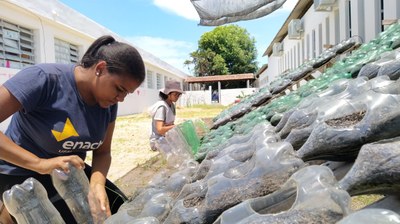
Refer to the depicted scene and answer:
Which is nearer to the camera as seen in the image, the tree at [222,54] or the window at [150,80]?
the window at [150,80]

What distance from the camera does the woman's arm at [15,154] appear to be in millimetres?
1418

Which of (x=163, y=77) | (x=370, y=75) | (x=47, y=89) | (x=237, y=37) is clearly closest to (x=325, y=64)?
(x=370, y=75)

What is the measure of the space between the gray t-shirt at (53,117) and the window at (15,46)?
24.3 ft

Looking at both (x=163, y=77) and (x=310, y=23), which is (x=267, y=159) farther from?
(x=163, y=77)

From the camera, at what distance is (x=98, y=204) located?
162 cm

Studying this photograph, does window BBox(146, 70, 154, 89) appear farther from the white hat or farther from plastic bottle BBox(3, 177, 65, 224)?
plastic bottle BBox(3, 177, 65, 224)

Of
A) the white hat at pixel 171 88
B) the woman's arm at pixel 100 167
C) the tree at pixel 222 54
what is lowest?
the woman's arm at pixel 100 167

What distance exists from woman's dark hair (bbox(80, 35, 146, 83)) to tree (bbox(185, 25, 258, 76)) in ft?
114

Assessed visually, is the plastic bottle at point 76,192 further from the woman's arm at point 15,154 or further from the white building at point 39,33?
the white building at point 39,33

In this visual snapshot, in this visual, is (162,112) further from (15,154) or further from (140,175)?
(15,154)

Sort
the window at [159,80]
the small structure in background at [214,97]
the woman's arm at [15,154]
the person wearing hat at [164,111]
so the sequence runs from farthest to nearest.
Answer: the small structure in background at [214,97] < the window at [159,80] < the person wearing hat at [164,111] < the woman's arm at [15,154]

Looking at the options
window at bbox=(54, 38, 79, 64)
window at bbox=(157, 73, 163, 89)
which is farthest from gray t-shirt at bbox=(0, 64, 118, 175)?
window at bbox=(157, 73, 163, 89)

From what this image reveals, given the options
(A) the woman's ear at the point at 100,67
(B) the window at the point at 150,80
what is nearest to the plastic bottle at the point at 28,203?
(A) the woman's ear at the point at 100,67

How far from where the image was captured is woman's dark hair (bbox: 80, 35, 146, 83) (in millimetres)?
1519
